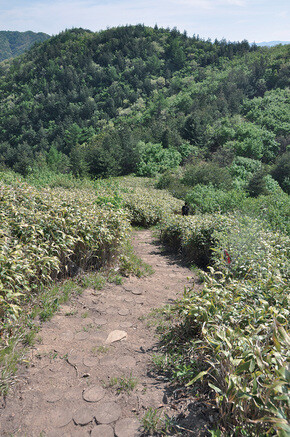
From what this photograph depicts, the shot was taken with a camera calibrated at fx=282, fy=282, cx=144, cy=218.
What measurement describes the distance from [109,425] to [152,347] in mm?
988

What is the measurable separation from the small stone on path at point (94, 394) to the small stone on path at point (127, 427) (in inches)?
10.1

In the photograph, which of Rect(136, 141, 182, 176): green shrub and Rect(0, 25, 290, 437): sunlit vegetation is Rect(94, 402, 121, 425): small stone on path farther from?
Rect(136, 141, 182, 176): green shrub

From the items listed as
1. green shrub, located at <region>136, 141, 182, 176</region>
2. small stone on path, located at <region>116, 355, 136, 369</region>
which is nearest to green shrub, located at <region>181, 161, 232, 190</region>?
green shrub, located at <region>136, 141, 182, 176</region>

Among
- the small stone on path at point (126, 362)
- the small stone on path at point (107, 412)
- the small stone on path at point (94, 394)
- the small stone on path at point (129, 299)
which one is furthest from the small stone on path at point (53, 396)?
the small stone on path at point (129, 299)

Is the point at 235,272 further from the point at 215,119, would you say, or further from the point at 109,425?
the point at 215,119

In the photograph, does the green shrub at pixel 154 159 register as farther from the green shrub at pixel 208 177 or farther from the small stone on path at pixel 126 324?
the small stone on path at pixel 126 324

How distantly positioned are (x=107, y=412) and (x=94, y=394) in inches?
7.5

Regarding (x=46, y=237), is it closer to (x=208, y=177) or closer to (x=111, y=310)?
(x=111, y=310)

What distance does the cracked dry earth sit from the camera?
1888mm

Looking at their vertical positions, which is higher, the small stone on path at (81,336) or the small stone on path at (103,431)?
the small stone on path at (103,431)

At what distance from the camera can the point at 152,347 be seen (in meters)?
2.84

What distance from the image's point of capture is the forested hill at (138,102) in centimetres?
3294

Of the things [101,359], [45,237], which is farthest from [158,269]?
[101,359]

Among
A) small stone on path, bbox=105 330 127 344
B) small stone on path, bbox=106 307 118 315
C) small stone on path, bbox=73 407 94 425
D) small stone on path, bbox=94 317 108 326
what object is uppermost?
small stone on path, bbox=73 407 94 425
